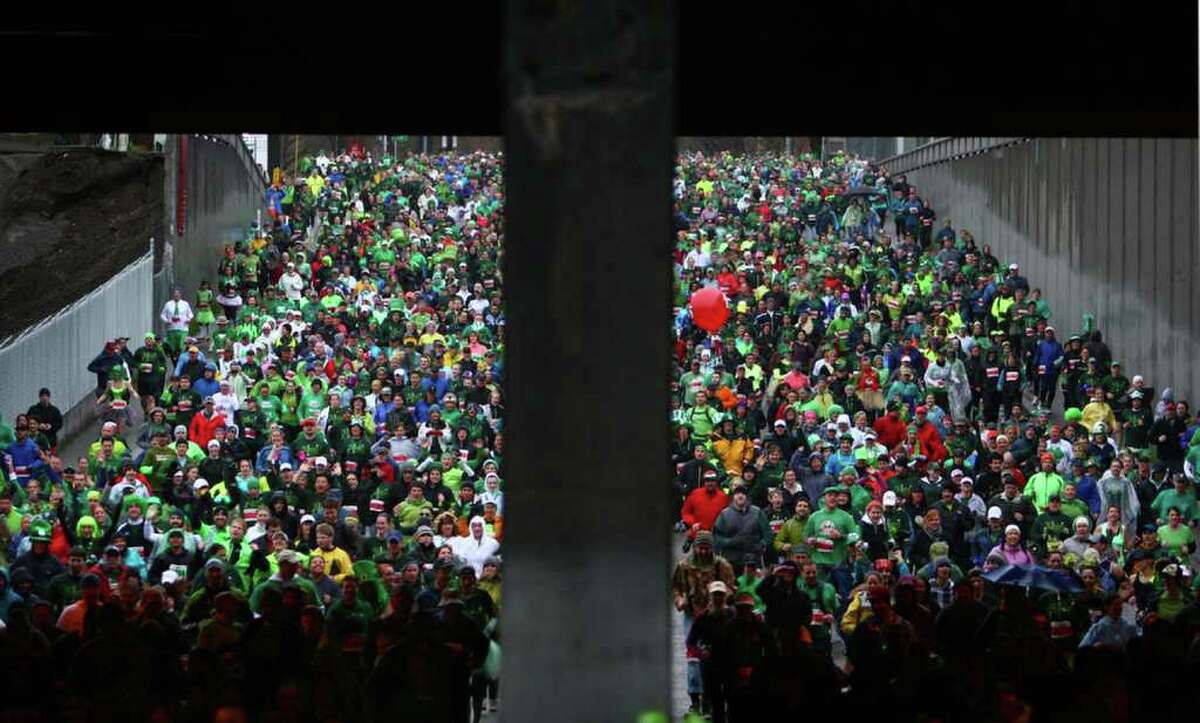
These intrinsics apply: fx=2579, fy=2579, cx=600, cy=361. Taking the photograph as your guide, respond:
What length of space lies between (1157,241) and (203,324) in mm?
14465

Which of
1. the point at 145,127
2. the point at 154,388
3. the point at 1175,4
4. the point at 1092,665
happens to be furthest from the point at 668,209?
the point at 154,388

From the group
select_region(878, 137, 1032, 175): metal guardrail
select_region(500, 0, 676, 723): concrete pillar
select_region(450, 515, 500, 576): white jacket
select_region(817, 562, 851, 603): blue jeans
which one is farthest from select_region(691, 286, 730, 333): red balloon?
select_region(500, 0, 676, 723): concrete pillar

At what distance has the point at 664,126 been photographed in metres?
12.4

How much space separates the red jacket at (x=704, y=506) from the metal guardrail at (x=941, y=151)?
20.6 m

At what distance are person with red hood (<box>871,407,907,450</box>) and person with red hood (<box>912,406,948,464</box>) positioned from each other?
0.53m

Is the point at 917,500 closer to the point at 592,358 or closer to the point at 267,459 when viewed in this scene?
the point at 267,459

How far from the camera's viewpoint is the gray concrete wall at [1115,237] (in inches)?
1411

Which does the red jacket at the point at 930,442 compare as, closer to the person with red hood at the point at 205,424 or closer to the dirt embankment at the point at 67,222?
the person with red hood at the point at 205,424

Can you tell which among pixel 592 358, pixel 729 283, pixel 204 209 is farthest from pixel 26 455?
pixel 204 209

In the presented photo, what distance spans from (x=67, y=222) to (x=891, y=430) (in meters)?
17.4

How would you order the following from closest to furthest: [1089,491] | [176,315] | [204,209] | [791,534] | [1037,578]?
[1037,578], [791,534], [1089,491], [176,315], [204,209]

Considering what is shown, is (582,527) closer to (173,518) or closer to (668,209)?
(668,209)

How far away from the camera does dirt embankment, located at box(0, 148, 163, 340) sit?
1624 inches

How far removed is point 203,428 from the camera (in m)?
29.4
